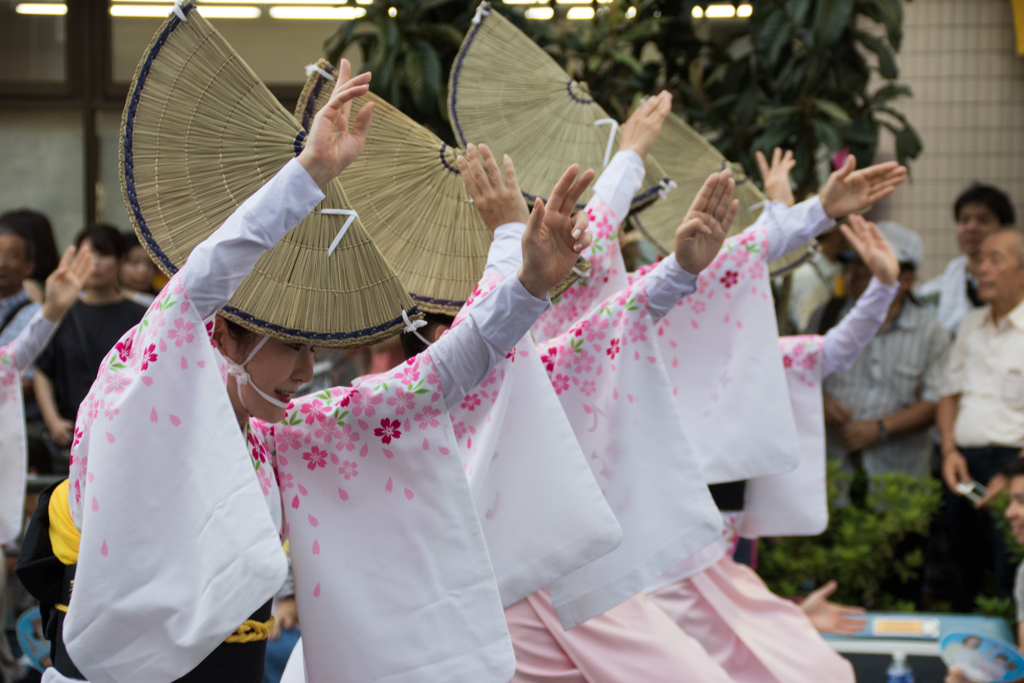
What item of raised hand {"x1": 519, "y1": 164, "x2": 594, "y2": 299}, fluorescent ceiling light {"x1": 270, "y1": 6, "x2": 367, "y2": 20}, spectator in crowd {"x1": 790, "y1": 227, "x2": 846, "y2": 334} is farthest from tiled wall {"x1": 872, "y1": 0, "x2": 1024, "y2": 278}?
raised hand {"x1": 519, "y1": 164, "x2": 594, "y2": 299}

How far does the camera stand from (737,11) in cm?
475

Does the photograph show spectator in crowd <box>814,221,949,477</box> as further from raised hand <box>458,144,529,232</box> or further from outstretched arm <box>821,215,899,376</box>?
raised hand <box>458,144,529,232</box>

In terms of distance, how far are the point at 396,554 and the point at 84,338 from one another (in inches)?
106

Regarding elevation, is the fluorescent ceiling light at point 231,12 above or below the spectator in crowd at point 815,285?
above

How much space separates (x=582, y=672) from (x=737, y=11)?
3414 millimetres

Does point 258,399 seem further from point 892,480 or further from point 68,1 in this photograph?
point 68,1

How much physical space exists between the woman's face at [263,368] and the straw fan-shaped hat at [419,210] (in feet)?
1.19

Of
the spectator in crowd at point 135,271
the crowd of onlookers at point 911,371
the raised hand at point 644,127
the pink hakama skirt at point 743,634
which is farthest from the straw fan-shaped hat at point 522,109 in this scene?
the spectator in crowd at point 135,271

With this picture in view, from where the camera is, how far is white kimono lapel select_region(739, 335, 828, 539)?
344 centimetres

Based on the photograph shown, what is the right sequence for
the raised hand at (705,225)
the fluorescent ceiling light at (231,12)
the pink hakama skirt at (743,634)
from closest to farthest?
the raised hand at (705,225), the pink hakama skirt at (743,634), the fluorescent ceiling light at (231,12)

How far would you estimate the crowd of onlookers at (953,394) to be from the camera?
165 inches

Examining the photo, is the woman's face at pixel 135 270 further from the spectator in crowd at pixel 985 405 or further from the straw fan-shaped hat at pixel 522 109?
the spectator in crowd at pixel 985 405

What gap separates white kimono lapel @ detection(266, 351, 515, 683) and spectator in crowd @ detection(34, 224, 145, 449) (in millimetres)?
2506

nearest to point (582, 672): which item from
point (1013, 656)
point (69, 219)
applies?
point (1013, 656)
